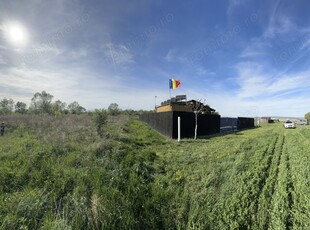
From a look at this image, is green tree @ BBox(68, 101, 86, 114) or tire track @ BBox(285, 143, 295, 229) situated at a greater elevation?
green tree @ BBox(68, 101, 86, 114)

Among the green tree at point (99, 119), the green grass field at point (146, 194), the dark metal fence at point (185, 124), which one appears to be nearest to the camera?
the green grass field at point (146, 194)

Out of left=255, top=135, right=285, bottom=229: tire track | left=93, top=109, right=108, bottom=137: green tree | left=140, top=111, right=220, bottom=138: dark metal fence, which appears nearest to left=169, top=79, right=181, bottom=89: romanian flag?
left=140, top=111, right=220, bottom=138: dark metal fence

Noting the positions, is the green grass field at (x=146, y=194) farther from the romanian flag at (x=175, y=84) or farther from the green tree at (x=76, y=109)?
the green tree at (x=76, y=109)

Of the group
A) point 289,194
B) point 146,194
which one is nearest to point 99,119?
point 146,194

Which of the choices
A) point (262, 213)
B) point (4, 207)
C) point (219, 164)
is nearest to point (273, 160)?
point (219, 164)

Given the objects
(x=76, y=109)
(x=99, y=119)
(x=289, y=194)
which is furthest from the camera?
(x=76, y=109)

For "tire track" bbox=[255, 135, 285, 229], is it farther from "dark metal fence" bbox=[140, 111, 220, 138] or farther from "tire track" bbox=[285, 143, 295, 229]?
"dark metal fence" bbox=[140, 111, 220, 138]

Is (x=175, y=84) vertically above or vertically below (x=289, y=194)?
above

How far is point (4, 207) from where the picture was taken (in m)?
3.01

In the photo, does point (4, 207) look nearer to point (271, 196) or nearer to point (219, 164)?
point (271, 196)

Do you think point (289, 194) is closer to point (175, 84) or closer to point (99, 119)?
point (99, 119)

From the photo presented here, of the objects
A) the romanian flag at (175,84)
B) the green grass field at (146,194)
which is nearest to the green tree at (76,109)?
the romanian flag at (175,84)

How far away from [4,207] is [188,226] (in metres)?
3.03

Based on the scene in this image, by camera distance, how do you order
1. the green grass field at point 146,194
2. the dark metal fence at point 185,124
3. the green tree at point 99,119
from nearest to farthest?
the green grass field at point 146,194 → the green tree at point 99,119 → the dark metal fence at point 185,124
